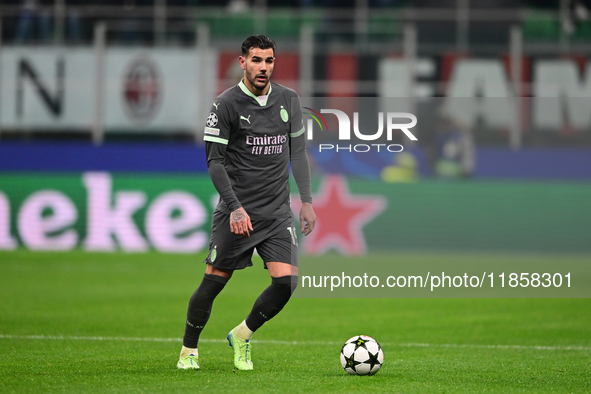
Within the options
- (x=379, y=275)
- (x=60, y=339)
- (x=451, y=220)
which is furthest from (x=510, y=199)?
(x=60, y=339)

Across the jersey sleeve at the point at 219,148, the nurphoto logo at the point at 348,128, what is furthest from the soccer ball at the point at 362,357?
the nurphoto logo at the point at 348,128

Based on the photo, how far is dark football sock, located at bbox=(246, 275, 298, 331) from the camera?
5523mm

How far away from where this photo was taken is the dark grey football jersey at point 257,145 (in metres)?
5.52

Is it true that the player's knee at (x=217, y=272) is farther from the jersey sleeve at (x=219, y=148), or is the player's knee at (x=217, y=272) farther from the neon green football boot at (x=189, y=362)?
the neon green football boot at (x=189, y=362)

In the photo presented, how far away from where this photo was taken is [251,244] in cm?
553

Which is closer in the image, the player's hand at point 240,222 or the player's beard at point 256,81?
the player's hand at point 240,222

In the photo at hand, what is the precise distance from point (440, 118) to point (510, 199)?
241cm

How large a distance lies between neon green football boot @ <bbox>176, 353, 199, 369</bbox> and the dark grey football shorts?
2.11 feet

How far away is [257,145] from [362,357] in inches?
60.5

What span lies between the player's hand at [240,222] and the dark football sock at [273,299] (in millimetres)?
420

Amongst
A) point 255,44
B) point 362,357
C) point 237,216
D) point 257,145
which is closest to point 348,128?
point 257,145

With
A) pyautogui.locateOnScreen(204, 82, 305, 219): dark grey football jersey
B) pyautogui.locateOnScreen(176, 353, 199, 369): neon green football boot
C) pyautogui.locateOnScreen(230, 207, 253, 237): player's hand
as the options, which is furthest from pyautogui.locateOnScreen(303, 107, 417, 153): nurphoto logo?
pyautogui.locateOnScreen(176, 353, 199, 369): neon green football boot

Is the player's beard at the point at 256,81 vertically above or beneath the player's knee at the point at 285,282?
above

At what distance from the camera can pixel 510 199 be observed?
621 inches
